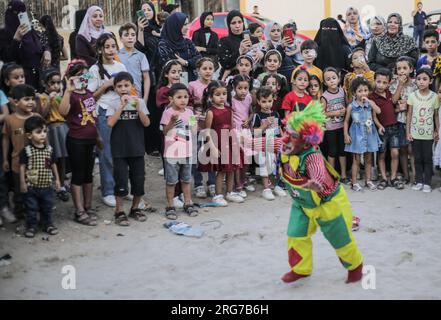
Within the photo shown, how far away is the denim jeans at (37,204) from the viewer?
5.92 metres

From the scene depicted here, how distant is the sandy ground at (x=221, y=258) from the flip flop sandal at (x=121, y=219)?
0.07m

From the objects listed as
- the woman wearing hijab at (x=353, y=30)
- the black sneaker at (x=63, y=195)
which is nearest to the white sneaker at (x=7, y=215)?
the black sneaker at (x=63, y=195)

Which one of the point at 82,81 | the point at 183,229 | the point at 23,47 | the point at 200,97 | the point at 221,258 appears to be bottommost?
the point at 221,258

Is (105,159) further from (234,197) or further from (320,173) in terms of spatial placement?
(320,173)

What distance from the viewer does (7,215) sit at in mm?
6238

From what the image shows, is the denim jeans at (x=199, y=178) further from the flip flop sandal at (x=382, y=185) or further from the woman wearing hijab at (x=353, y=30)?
the woman wearing hijab at (x=353, y=30)

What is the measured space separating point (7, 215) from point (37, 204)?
0.45m

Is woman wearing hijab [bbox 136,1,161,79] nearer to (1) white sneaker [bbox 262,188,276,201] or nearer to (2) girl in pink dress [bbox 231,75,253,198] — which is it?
(2) girl in pink dress [bbox 231,75,253,198]

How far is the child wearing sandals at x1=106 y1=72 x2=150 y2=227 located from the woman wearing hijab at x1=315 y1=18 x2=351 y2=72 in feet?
10.6

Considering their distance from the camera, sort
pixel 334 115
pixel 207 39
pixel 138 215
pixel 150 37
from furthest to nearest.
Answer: pixel 207 39
pixel 150 37
pixel 334 115
pixel 138 215

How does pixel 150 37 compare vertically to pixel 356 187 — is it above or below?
above

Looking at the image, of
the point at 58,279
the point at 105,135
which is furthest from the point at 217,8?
the point at 58,279

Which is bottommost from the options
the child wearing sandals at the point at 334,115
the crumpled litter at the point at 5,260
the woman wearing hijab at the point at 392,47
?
the crumpled litter at the point at 5,260

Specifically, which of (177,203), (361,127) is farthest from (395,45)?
(177,203)
